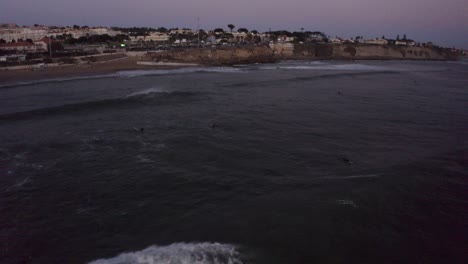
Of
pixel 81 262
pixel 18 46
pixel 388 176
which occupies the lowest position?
pixel 81 262

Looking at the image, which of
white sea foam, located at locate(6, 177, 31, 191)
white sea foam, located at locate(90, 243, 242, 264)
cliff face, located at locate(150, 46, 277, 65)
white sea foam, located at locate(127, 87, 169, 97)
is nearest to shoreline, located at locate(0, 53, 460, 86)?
cliff face, located at locate(150, 46, 277, 65)

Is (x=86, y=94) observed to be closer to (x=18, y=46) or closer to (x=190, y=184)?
(x=190, y=184)

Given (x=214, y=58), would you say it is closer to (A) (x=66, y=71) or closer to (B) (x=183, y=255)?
(A) (x=66, y=71)

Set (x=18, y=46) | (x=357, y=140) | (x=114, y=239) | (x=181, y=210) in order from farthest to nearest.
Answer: (x=18, y=46)
(x=357, y=140)
(x=181, y=210)
(x=114, y=239)

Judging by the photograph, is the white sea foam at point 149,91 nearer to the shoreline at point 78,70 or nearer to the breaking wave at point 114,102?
the breaking wave at point 114,102

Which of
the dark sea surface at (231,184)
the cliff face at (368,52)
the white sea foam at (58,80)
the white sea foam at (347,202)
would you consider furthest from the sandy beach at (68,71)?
the cliff face at (368,52)

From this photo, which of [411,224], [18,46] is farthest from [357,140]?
[18,46]

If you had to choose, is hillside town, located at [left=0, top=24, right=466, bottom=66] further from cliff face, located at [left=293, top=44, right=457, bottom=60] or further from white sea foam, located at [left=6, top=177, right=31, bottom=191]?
white sea foam, located at [left=6, top=177, right=31, bottom=191]
